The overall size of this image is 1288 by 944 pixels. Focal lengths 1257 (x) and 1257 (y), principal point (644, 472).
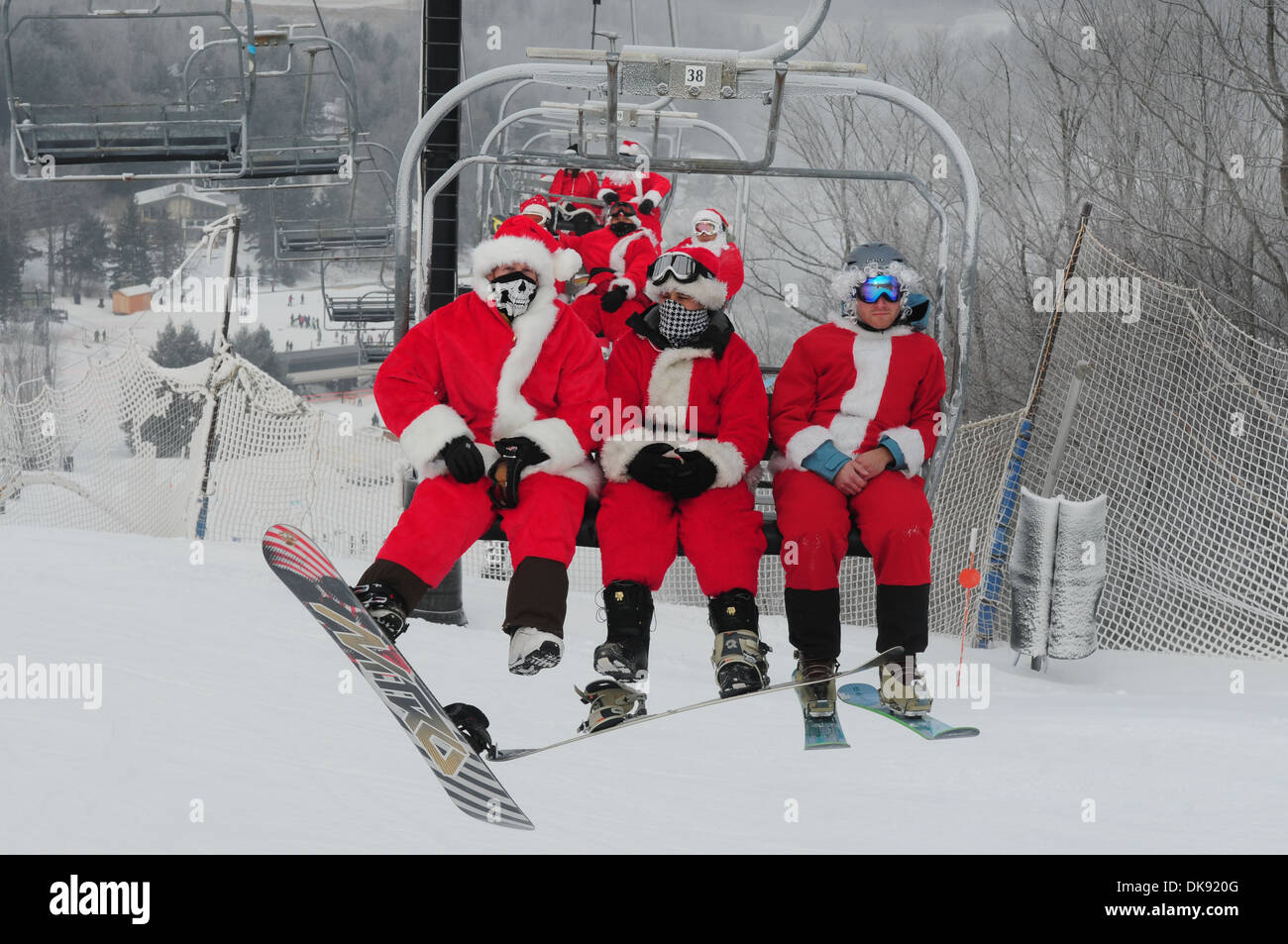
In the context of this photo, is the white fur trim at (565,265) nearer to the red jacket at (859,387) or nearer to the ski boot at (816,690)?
the red jacket at (859,387)

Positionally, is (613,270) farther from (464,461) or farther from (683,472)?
(464,461)

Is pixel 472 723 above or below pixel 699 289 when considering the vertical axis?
below

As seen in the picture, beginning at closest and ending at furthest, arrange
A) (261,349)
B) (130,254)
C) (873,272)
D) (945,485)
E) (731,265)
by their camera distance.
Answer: (873,272) < (731,265) < (945,485) < (261,349) < (130,254)

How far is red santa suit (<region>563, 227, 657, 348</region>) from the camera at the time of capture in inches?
201

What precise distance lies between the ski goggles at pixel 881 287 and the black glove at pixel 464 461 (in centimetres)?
128

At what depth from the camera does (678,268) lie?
3605 mm

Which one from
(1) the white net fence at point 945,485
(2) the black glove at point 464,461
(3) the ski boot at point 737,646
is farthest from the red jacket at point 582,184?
(3) the ski boot at point 737,646

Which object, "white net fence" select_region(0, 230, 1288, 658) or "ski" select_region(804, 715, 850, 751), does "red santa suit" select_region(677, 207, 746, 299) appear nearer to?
"ski" select_region(804, 715, 850, 751)

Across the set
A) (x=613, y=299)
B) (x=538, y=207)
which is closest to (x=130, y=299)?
(x=538, y=207)

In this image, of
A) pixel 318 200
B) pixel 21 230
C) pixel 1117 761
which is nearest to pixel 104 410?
pixel 1117 761

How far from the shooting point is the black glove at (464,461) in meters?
3.26

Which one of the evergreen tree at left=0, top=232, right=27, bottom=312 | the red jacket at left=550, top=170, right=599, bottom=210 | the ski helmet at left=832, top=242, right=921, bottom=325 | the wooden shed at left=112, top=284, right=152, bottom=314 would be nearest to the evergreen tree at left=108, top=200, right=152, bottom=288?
the wooden shed at left=112, top=284, right=152, bottom=314

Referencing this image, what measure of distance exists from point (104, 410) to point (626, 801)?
776 cm

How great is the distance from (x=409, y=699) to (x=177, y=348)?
38683mm
